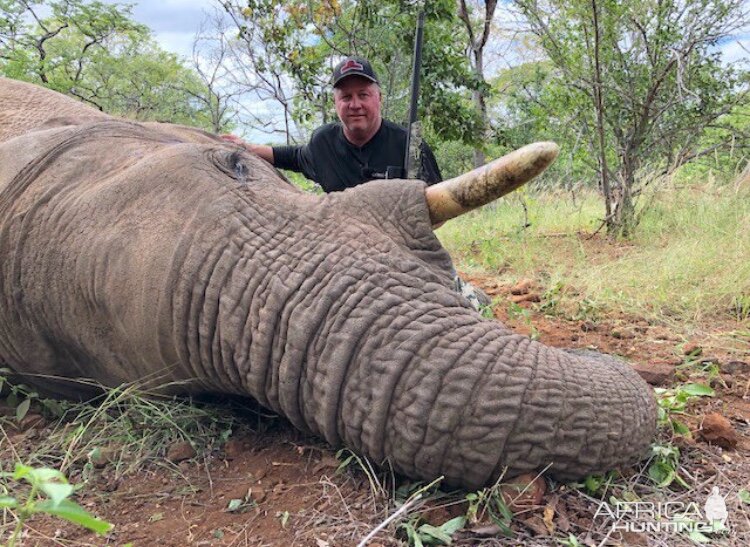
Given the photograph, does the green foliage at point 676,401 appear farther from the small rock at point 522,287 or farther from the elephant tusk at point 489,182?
the small rock at point 522,287

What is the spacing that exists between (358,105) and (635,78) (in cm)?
410

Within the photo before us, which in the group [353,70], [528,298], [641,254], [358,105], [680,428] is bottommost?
[680,428]

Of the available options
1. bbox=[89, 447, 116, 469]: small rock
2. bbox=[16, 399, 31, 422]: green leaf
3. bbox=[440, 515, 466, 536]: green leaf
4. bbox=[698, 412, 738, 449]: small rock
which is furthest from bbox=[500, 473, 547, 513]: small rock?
bbox=[16, 399, 31, 422]: green leaf

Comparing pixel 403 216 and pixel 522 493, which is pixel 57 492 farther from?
pixel 403 216

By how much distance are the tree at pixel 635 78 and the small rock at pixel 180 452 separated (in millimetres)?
5857

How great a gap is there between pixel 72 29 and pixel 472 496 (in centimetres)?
1806

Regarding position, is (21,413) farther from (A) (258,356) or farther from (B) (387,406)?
(B) (387,406)

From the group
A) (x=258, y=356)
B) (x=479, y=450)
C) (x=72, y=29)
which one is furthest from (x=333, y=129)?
(x=72, y=29)

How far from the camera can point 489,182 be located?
231 centimetres

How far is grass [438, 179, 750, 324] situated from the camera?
4.69 metres

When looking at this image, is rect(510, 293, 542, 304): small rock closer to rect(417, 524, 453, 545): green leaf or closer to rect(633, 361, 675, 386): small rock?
rect(633, 361, 675, 386): small rock

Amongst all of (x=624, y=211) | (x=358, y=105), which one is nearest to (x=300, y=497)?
(x=358, y=105)

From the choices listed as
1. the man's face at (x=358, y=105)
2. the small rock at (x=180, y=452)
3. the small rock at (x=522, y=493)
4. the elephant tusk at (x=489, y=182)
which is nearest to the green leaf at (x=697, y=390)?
the small rock at (x=522, y=493)

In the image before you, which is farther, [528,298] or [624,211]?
[624,211]
